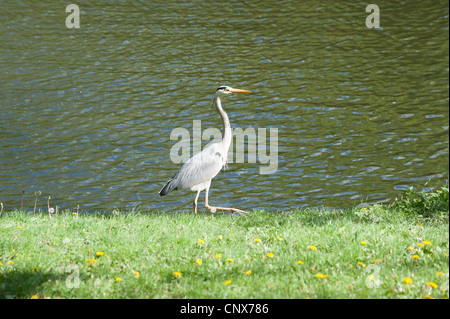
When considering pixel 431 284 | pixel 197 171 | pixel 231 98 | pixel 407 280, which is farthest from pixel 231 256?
pixel 231 98

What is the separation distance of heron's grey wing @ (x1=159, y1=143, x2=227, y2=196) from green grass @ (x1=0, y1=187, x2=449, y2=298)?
1.62 metres

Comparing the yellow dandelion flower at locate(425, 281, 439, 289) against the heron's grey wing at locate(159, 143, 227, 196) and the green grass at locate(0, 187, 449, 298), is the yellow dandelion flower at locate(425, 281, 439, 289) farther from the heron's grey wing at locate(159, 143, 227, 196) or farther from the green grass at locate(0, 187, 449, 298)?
the heron's grey wing at locate(159, 143, 227, 196)

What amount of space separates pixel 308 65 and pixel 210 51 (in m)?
3.48

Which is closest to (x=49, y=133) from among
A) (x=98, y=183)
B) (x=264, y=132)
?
(x=98, y=183)

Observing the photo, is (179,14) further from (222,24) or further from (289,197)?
(289,197)

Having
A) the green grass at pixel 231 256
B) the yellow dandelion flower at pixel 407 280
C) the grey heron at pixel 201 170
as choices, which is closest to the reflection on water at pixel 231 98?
the grey heron at pixel 201 170

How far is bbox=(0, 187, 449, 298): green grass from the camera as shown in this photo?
198 inches

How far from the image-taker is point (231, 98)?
15.5 meters

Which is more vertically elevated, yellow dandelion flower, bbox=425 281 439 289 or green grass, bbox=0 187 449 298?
yellow dandelion flower, bbox=425 281 439 289

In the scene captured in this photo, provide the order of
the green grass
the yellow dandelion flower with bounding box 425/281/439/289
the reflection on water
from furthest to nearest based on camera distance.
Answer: the reflection on water → the green grass → the yellow dandelion flower with bounding box 425/281/439/289

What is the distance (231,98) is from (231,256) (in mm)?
9980

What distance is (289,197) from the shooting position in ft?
34.4

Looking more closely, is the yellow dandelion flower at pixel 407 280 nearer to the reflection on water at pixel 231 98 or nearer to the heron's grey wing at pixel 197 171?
the heron's grey wing at pixel 197 171

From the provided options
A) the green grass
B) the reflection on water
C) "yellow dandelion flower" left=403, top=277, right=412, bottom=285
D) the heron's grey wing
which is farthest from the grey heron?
"yellow dandelion flower" left=403, top=277, right=412, bottom=285
